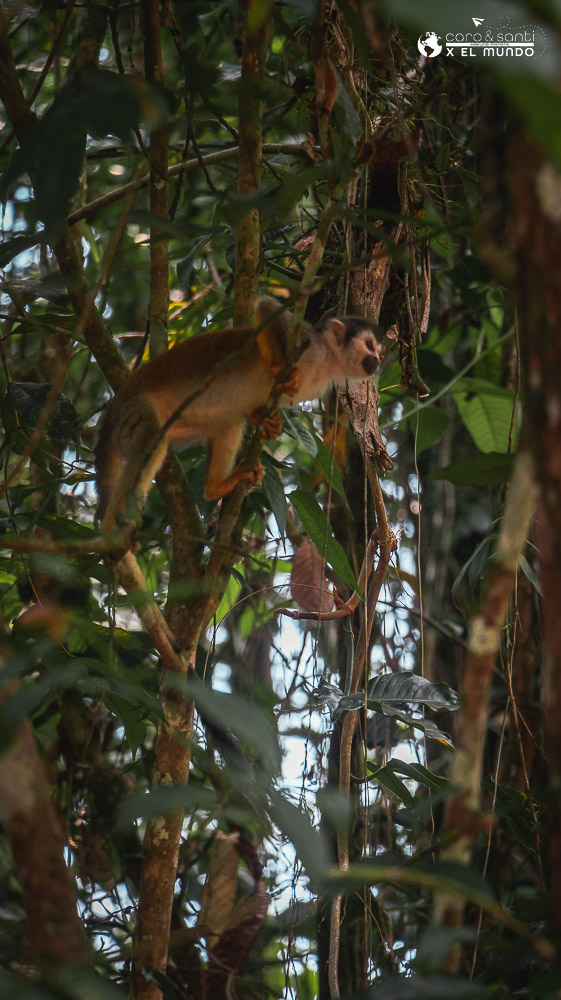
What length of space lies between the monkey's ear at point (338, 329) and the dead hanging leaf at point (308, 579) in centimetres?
74

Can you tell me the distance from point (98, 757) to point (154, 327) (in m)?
1.73

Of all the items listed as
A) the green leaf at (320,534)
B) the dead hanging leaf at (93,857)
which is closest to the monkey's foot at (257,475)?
the green leaf at (320,534)

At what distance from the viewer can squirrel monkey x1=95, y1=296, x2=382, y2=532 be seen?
8.69 ft

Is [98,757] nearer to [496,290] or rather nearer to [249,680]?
[249,680]

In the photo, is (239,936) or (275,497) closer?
(239,936)

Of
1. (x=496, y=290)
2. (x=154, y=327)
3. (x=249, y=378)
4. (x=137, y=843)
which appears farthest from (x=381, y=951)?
(x=496, y=290)

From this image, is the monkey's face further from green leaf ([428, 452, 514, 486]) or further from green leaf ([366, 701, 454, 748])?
green leaf ([428, 452, 514, 486])

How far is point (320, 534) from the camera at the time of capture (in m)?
2.39

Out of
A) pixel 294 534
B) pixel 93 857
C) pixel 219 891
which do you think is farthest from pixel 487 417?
pixel 93 857

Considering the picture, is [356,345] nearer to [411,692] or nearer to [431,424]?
[431,424]

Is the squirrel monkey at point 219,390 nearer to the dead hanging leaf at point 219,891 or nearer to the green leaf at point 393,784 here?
the green leaf at point 393,784

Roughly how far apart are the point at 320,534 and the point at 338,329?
79cm

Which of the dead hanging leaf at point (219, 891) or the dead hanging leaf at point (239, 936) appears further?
the dead hanging leaf at point (239, 936)

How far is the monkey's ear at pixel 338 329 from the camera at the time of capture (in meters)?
2.75
